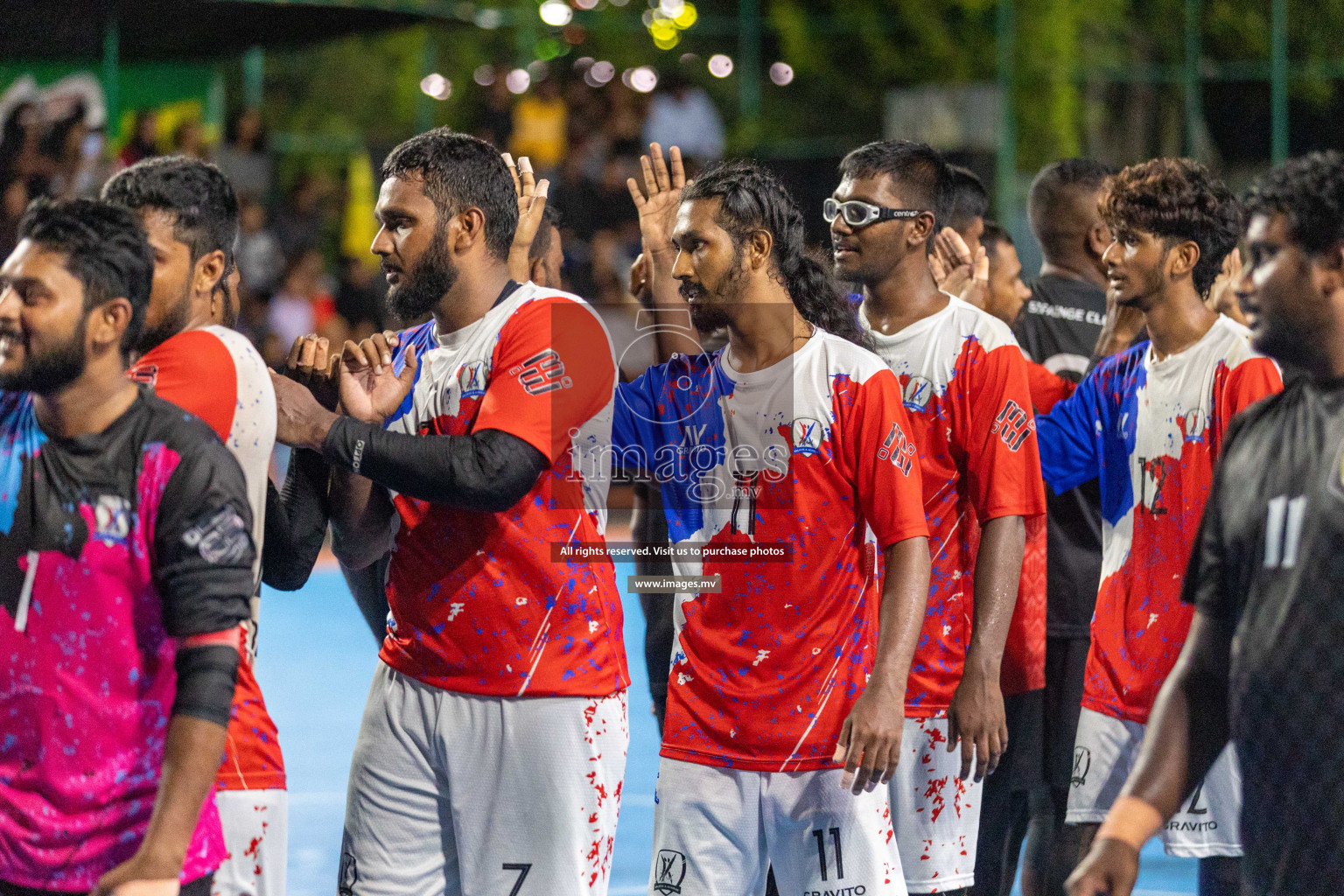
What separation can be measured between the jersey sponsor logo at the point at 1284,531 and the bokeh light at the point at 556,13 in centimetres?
1863

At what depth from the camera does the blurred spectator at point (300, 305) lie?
16312 millimetres

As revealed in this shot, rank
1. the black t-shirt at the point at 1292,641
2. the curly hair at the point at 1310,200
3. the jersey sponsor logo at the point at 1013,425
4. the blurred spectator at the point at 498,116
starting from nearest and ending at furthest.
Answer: the black t-shirt at the point at 1292,641
the curly hair at the point at 1310,200
the jersey sponsor logo at the point at 1013,425
the blurred spectator at the point at 498,116

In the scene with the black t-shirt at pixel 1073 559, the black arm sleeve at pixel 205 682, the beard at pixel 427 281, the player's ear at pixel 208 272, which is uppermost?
the beard at pixel 427 281

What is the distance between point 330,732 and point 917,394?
5.39m

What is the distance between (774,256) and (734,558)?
→ 0.83 meters

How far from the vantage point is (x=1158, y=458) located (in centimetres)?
457

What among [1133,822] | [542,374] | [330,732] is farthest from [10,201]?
[1133,822]

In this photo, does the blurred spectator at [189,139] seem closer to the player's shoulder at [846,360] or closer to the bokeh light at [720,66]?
the bokeh light at [720,66]

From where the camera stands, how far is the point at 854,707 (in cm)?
378

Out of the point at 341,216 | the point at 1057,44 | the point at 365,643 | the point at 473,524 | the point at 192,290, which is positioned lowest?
the point at 365,643

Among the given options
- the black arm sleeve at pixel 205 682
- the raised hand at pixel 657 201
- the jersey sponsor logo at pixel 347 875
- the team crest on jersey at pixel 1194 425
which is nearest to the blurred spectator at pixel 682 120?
the raised hand at pixel 657 201

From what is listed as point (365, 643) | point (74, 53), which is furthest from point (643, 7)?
point (365, 643)

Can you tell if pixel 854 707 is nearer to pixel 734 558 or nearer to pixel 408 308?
pixel 734 558

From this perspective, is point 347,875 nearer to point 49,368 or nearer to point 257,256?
point 49,368
